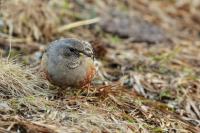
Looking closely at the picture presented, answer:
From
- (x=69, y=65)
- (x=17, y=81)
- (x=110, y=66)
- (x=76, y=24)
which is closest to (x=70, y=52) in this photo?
(x=69, y=65)

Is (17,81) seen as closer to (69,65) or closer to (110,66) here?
(69,65)

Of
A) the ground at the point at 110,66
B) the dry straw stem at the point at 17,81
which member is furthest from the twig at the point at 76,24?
the dry straw stem at the point at 17,81

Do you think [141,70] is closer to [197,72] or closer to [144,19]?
[197,72]

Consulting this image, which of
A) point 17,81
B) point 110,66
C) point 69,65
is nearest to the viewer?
point 17,81

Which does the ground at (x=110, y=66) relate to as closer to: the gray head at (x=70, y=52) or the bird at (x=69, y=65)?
the bird at (x=69, y=65)

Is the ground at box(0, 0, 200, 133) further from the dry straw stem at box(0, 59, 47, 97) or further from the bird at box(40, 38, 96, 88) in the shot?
the bird at box(40, 38, 96, 88)

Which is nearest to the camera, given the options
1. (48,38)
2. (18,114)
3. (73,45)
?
(18,114)

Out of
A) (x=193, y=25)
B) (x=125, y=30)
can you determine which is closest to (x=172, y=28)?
(x=193, y=25)
